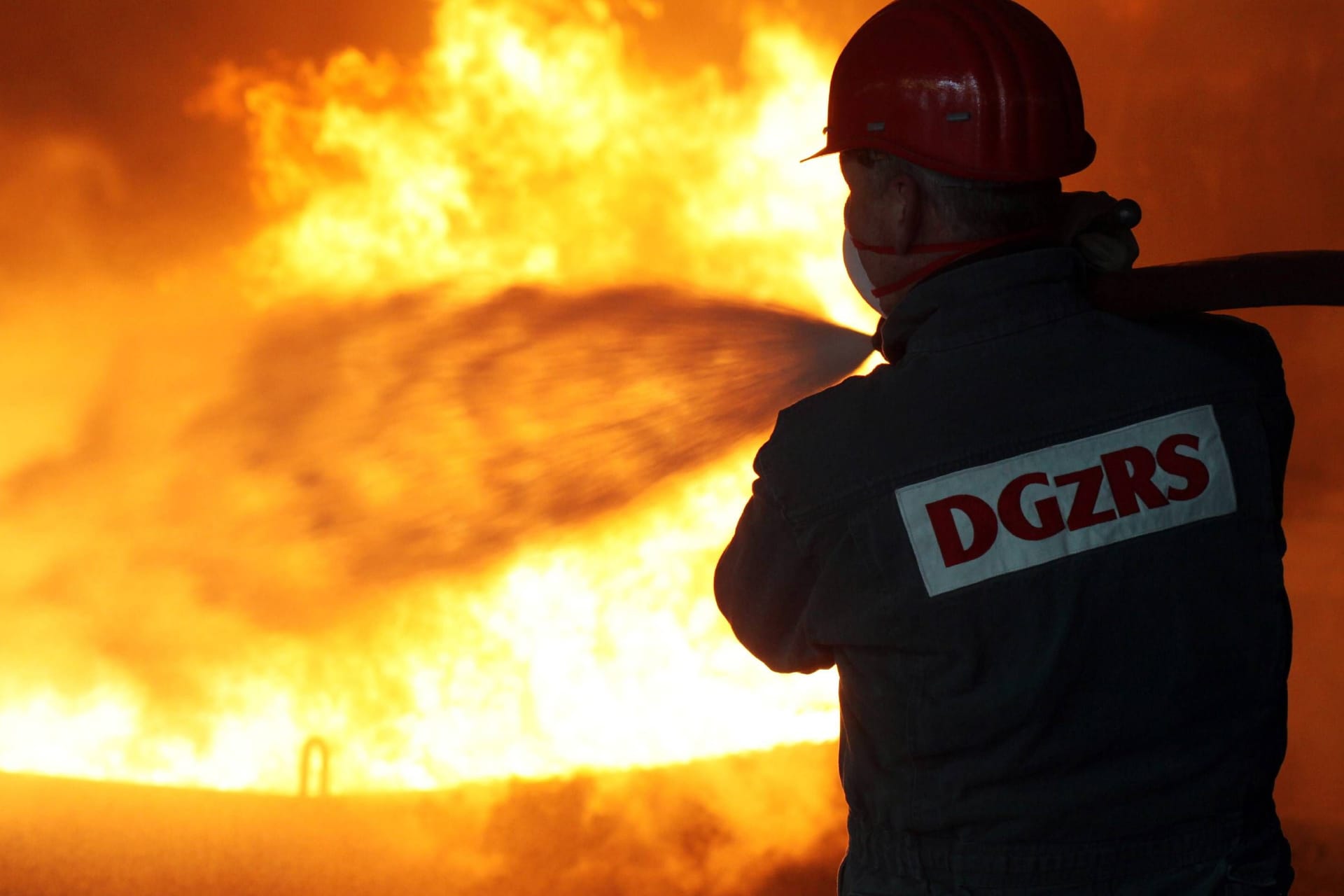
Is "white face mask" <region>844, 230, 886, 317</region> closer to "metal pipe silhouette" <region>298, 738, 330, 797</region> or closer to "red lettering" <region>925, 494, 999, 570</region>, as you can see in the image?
"red lettering" <region>925, 494, 999, 570</region>

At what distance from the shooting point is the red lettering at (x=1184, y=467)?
3.69ft

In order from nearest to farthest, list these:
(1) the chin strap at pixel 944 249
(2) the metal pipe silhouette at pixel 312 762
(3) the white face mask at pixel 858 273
Result: (1) the chin strap at pixel 944 249 < (3) the white face mask at pixel 858 273 < (2) the metal pipe silhouette at pixel 312 762

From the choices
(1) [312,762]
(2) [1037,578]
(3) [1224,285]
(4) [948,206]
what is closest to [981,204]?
(4) [948,206]

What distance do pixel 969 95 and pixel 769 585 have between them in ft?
1.74

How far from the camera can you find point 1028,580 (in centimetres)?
109

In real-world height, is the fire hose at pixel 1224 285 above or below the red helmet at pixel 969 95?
Answer: below

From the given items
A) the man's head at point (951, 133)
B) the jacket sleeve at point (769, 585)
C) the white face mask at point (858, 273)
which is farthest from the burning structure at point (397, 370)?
the jacket sleeve at point (769, 585)

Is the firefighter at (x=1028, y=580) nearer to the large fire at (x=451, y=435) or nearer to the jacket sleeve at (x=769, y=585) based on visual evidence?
the jacket sleeve at (x=769, y=585)

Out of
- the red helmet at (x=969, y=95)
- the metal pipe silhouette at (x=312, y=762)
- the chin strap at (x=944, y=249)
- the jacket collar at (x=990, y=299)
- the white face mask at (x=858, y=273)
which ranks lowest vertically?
the metal pipe silhouette at (x=312, y=762)

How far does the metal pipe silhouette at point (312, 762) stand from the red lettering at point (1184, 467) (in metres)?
1.87

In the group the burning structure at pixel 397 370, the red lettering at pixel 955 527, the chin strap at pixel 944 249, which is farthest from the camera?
the burning structure at pixel 397 370

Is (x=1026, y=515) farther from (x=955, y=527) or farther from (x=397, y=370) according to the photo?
(x=397, y=370)

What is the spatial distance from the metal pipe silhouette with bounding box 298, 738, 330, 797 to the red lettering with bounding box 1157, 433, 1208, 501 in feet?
6.13

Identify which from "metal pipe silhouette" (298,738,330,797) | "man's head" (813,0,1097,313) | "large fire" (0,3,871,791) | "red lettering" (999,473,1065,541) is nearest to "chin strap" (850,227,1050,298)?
"man's head" (813,0,1097,313)
